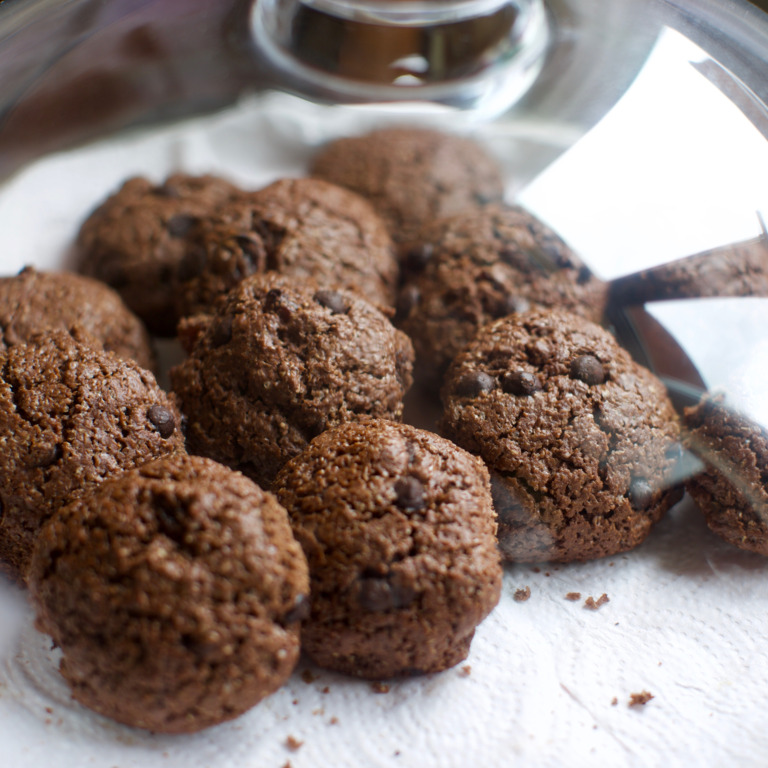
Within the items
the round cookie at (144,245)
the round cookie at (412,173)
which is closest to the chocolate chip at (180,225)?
the round cookie at (144,245)

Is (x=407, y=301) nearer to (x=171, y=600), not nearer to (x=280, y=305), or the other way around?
(x=280, y=305)

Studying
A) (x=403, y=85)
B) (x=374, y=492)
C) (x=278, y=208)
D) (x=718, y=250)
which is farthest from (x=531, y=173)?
(x=374, y=492)

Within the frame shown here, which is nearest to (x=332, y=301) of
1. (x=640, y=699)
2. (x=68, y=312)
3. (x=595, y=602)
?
(x=68, y=312)

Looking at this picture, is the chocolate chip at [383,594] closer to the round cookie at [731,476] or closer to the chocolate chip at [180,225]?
the round cookie at [731,476]

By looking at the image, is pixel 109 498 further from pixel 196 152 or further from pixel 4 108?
pixel 196 152

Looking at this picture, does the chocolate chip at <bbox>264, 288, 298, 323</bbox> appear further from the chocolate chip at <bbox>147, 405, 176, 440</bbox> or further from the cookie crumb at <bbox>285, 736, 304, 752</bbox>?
the cookie crumb at <bbox>285, 736, 304, 752</bbox>

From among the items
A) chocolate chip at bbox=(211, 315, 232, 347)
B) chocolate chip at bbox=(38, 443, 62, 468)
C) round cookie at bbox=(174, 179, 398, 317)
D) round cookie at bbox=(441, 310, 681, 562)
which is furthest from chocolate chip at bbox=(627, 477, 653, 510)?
chocolate chip at bbox=(38, 443, 62, 468)
